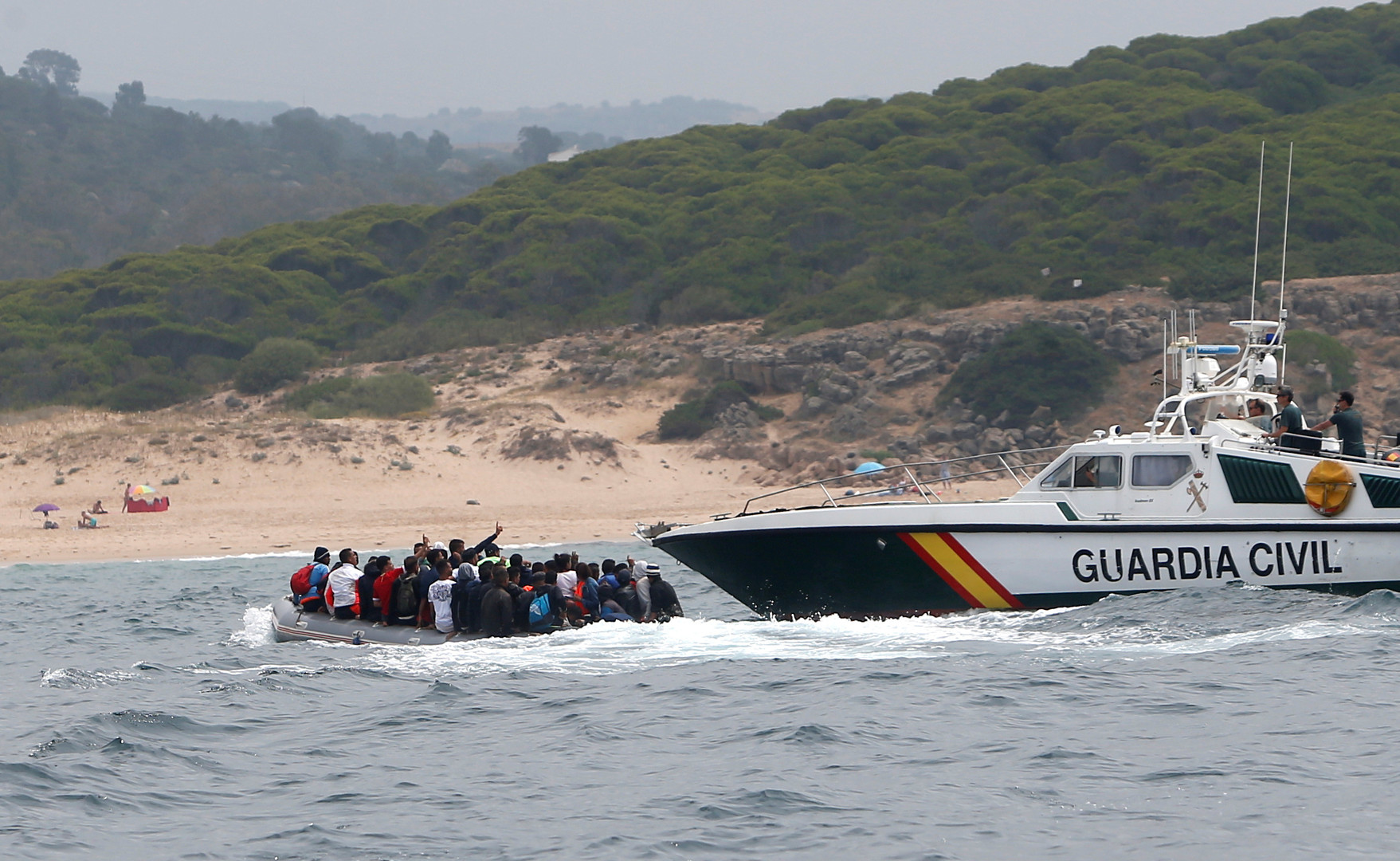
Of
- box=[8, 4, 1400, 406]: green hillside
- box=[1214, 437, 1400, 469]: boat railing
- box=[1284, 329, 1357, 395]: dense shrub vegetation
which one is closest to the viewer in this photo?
box=[1214, 437, 1400, 469]: boat railing

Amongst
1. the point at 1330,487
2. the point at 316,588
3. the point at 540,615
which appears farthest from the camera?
the point at 316,588

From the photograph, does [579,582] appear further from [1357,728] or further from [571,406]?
[571,406]

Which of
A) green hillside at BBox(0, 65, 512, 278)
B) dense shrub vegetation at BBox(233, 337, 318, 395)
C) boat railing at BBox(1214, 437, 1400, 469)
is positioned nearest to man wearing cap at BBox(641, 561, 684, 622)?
boat railing at BBox(1214, 437, 1400, 469)

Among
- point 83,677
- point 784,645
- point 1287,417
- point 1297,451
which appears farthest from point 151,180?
point 1297,451

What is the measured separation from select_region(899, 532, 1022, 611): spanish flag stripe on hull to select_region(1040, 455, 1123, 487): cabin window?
3.77ft

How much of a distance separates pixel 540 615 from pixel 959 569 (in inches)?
166

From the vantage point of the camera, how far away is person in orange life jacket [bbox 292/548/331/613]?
16.9 meters

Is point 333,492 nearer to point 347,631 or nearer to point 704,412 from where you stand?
point 704,412

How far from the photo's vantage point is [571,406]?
4141 cm

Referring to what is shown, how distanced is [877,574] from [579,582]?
310 cm

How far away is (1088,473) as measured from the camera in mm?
15031

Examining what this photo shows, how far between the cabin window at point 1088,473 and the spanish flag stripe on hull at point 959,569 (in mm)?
1148

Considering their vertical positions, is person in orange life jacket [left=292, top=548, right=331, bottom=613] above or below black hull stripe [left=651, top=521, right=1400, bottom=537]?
below

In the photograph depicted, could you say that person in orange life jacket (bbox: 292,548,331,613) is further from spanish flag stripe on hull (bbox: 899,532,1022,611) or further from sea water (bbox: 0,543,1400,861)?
spanish flag stripe on hull (bbox: 899,532,1022,611)
